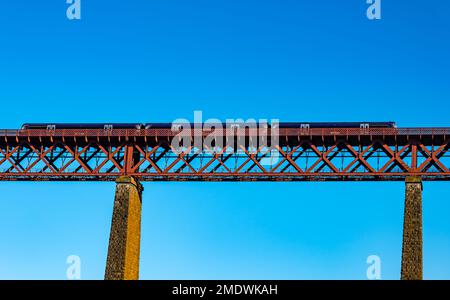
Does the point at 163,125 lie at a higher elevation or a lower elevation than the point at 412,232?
higher

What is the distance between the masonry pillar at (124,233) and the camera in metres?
61.8

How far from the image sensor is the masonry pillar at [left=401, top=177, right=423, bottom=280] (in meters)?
58.9

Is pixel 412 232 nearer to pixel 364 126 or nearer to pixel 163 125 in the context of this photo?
pixel 364 126

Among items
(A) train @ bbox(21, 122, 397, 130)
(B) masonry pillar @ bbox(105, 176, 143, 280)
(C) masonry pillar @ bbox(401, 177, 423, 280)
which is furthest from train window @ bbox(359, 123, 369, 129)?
(B) masonry pillar @ bbox(105, 176, 143, 280)

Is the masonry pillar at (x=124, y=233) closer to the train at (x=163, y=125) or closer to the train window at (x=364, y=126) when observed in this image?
the train at (x=163, y=125)

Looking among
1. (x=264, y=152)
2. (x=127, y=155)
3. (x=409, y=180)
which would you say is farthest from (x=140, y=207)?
(x=409, y=180)

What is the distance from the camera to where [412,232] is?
196 feet

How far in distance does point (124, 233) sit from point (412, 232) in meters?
21.2

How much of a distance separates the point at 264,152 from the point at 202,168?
4996mm

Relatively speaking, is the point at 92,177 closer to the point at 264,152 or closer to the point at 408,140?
the point at 264,152

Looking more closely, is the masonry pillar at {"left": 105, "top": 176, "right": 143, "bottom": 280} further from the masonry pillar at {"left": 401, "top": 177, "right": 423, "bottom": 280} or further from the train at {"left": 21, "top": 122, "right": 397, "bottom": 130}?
the masonry pillar at {"left": 401, "top": 177, "right": 423, "bottom": 280}

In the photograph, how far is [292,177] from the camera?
63469mm

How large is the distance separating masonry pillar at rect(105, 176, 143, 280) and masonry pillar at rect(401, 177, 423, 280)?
20.3 metres

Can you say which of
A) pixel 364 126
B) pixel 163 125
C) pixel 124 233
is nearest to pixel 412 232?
pixel 364 126
